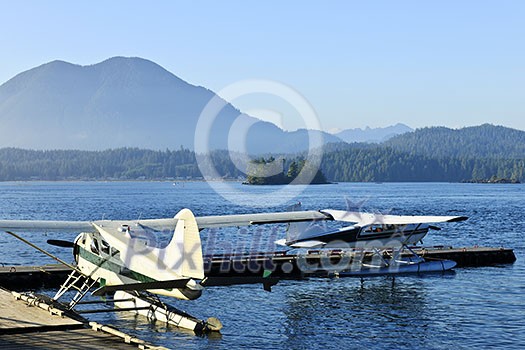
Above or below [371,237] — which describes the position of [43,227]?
above

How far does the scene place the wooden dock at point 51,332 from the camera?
1731 cm

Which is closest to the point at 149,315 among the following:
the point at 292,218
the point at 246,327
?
the point at 246,327

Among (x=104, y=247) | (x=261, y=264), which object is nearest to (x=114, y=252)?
(x=104, y=247)

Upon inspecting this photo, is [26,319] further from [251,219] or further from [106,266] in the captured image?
[251,219]

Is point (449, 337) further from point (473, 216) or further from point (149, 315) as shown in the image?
point (473, 216)

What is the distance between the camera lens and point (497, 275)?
3784 cm

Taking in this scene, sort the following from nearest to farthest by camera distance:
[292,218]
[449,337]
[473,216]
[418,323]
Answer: [449,337] → [418,323] → [292,218] → [473,216]

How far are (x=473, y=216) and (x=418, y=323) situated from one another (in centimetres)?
6461

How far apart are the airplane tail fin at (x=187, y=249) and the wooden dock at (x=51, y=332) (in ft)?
7.36

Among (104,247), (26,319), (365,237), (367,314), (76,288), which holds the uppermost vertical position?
(104,247)

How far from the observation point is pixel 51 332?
61.4 ft

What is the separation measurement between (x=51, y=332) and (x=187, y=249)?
4.09 m

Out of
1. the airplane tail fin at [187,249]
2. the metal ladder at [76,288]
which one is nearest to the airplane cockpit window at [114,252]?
the metal ladder at [76,288]

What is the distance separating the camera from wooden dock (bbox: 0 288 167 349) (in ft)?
56.8
